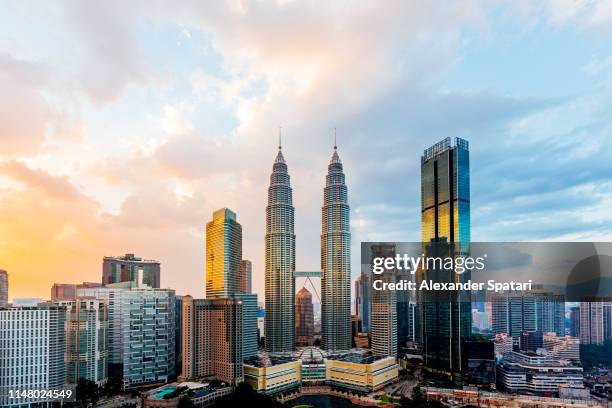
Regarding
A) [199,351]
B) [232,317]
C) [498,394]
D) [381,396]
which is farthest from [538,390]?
[199,351]

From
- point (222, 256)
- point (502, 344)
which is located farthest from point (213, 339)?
point (502, 344)

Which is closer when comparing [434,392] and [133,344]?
Answer: [434,392]

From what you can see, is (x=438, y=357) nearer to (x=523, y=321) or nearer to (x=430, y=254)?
(x=430, y=254)

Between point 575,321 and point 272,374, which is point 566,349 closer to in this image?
point 575,321

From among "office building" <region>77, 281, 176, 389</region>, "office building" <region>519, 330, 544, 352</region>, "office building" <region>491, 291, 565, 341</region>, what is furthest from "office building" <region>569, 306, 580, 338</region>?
"office building" <region>77, 281, 176, 389</region>

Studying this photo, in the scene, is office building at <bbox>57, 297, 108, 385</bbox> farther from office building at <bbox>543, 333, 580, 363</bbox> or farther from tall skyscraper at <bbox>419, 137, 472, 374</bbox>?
office building at <bbox>543, 333, 580, 363</bbox>

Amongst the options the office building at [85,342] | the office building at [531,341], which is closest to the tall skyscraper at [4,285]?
the office building at [85,342]

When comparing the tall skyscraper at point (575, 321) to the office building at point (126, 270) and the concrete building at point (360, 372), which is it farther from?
the office building at point (126, 270)
